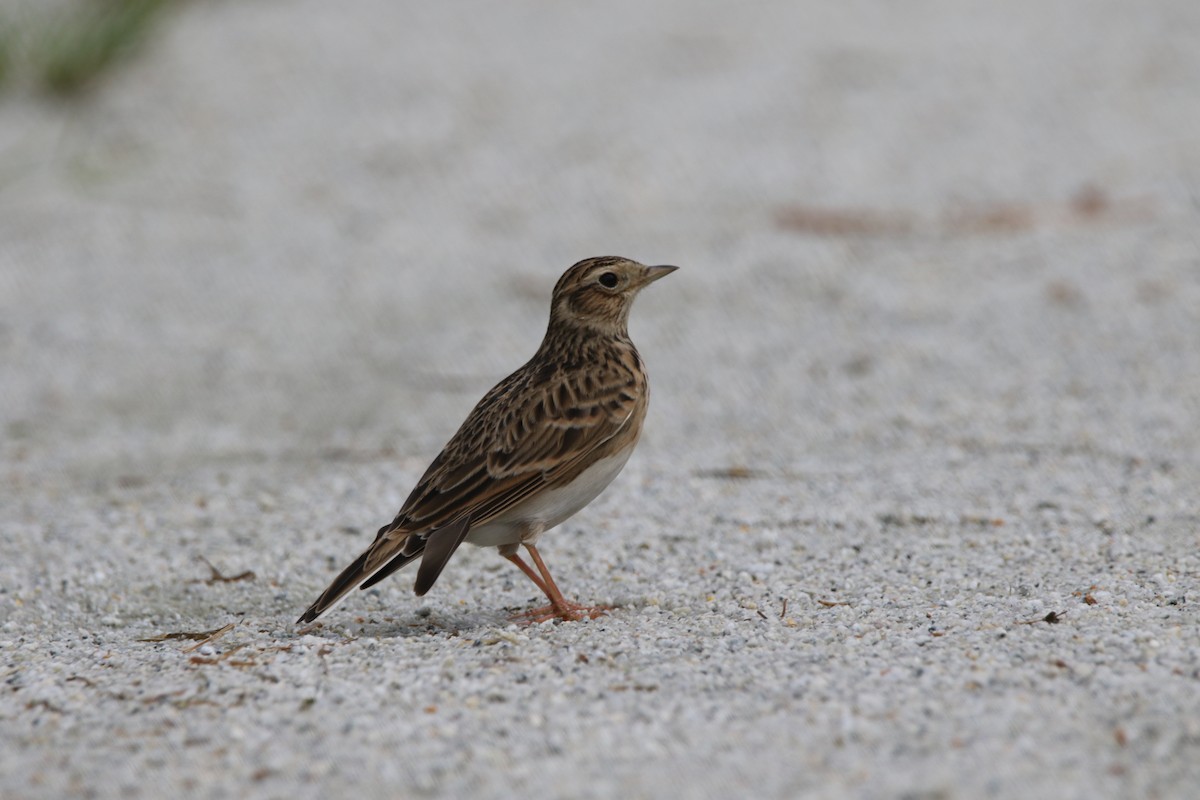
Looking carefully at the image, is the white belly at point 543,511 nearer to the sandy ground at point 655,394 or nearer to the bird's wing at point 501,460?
the bird's wing at point 501,460

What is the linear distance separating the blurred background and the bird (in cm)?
211

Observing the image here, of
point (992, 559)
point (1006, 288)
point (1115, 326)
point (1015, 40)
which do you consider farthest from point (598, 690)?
point (1015, 40)

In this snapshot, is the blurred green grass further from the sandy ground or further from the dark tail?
the dark tail

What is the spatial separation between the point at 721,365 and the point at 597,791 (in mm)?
5857

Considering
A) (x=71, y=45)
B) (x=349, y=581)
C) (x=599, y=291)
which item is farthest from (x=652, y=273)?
(x=71, y=45)

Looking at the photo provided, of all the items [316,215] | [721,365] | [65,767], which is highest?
[316,215]

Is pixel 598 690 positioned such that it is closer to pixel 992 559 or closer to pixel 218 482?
pixel 992 559

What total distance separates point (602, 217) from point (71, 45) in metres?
5.26

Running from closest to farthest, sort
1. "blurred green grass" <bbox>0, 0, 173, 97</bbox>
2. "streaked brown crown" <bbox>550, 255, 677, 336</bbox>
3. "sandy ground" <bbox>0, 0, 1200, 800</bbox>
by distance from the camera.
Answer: "sandy ground" <bbox>0, 0, 1200, 800</bbox>, "streaked brown crown" <bbox>550, 255, 677, 336</bbox>, "blurred green grass" <bbox>0, 0, 173, 97</bbox>

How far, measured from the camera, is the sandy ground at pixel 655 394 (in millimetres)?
4348

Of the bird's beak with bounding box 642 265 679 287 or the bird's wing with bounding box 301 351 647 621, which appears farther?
the bird's beak with bounding box 642 265 679 287

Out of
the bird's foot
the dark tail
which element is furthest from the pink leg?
the dark tail

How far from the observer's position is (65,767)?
420 cm

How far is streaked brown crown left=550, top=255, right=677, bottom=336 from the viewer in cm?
630
